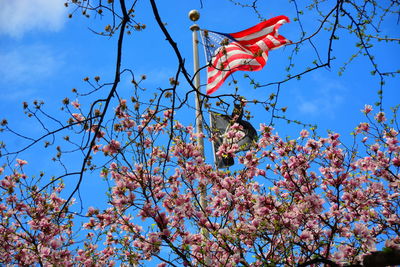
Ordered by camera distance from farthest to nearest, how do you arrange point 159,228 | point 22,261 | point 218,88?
point 218,88 → point 22,261 → point 159,228

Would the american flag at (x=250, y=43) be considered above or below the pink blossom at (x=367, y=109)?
above

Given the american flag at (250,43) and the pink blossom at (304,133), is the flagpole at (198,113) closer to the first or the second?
the american flag at (250,43)

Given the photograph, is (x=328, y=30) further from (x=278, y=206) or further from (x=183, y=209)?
(x=183, y=209)

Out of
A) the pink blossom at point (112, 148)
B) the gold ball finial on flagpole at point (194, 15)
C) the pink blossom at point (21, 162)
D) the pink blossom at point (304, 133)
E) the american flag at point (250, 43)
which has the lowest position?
the pink blossom at point (112, 148)

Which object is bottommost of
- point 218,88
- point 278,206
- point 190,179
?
point 278,206

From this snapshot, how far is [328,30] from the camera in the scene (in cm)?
414

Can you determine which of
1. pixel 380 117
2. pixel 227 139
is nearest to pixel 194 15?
pixel 227 139

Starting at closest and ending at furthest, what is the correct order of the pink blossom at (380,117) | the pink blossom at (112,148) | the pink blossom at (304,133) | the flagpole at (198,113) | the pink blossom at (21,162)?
1. the flagpole at (198,113)
2. the pink blossom at (112,148)
3. the pink blossom at (304,133)
4. the pink blossom at (380,117)
5. the pink blossom at (21,162)

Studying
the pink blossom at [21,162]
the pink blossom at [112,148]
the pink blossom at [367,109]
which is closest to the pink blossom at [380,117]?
the pink blossom at [367,109]

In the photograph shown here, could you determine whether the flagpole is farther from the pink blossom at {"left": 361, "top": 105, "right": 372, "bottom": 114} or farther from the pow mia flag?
the pink blossom at {"left": 361, "top": 105, "right": 372, "bottom": 114}

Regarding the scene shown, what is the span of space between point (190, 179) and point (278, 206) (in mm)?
1737

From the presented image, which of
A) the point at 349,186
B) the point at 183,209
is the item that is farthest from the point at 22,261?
the point at 349,186

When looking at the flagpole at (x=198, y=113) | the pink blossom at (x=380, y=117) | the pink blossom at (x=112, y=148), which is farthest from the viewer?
the pink blossom at (x=380, y=117)

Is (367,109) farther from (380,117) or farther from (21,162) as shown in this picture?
(21,162)
